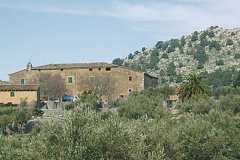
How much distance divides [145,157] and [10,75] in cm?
5549

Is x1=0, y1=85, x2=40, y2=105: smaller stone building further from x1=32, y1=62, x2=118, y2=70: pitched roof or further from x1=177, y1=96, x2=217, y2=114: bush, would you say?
x1=177, y1=96, x2=217, y2=114: bush

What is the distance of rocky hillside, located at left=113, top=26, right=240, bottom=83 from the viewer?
129 metres

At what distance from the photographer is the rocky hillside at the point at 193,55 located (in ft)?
423

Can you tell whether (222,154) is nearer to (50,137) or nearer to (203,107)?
(50,137)

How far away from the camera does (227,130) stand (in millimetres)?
26266

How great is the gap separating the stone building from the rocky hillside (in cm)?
5242

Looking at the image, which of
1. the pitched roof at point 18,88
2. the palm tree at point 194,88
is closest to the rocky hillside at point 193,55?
the pitched roof at point 18,88

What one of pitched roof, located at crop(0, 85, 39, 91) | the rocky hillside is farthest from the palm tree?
the rocky hillside

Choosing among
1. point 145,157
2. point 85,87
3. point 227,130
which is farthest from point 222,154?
point 85,87

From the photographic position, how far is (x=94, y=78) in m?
67.8

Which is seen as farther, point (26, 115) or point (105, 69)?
point (105, 69)

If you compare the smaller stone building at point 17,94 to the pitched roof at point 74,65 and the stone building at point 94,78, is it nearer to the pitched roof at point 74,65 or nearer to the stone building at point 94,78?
the stone building at point 94,78

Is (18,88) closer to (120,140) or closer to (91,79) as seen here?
(91,79)

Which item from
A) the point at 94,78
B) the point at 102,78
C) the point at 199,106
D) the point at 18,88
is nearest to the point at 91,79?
the point at 94,78
